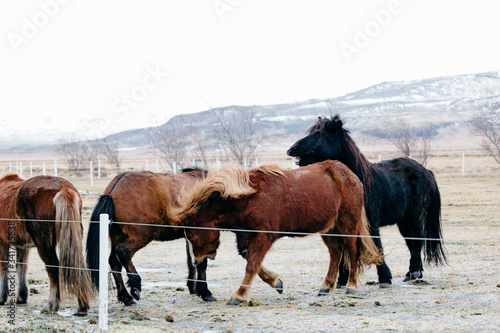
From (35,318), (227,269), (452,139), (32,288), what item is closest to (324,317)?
(35,318)

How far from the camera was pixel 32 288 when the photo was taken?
26.8 ft

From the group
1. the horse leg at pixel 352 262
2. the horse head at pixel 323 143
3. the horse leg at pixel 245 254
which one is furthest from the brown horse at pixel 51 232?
the horse head at pixel 323 143

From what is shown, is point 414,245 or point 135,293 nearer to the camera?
point 135,293

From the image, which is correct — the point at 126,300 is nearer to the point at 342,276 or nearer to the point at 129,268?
the point at 129,268

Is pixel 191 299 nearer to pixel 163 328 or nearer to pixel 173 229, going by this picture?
pixel 173 229

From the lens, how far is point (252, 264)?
690 cm

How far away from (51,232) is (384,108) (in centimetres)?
14760

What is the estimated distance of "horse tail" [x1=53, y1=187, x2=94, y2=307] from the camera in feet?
20.8

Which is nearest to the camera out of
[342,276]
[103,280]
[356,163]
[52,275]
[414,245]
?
[103,280]

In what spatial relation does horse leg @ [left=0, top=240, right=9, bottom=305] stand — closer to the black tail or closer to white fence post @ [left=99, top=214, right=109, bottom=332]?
the black tail

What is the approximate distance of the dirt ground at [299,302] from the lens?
5840 millimetres

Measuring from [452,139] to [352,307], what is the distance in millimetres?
107542

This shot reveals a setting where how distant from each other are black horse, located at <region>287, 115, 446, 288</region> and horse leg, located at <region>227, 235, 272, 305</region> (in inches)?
69.9

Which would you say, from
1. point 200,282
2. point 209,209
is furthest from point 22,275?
point 209,209
